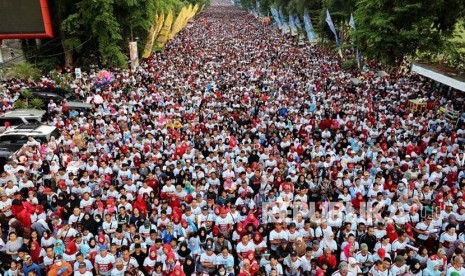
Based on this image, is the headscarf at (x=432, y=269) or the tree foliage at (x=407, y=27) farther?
the tree foliage at (x=407, y=27)

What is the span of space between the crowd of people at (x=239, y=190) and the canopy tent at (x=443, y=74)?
1.18 metres

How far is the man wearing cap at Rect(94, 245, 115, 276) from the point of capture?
758cm

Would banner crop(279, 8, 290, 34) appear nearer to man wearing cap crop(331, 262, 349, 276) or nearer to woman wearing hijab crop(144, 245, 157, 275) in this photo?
woman wearing hijab crop(144, 245, 157, 275)

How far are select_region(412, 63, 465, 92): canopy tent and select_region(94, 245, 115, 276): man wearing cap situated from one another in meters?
12.7

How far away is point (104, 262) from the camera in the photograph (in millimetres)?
7578

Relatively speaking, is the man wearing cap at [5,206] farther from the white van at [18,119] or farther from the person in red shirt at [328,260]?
the white van at [18,119]

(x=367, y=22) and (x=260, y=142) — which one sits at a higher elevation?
(x=367, y=22)

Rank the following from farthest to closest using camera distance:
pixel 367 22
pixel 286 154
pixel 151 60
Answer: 1. pixel 151 60
2. pixel 367 22
3. pixel 286 154

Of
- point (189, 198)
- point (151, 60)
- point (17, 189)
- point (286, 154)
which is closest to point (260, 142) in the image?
point (286, 154)

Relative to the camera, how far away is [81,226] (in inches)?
335

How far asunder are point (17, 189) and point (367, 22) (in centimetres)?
1947

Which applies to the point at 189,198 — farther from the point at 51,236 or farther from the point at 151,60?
the point at 151,60

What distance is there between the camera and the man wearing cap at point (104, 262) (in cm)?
758

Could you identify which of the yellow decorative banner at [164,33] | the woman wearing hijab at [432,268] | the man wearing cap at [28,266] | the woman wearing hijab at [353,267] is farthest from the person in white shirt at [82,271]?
the yellow decorative banner at [164,33]
